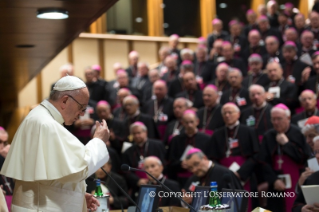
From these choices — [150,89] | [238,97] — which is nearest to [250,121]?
[238,97]

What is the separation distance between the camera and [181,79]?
35.1ft

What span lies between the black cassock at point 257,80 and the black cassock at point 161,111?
4.48 ft

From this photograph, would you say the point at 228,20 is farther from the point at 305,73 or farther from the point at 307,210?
the point at 307,210

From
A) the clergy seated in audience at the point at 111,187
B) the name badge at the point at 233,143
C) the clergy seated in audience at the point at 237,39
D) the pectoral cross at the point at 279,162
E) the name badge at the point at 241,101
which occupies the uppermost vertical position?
the clergy seated in audience at the point at 237,39

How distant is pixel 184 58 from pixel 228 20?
400 cm

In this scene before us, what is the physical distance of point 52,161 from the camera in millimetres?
3307

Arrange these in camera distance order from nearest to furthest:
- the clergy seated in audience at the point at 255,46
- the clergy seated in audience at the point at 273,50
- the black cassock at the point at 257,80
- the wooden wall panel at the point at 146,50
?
the black cassock at the point at 257,80 < the clergy seated in audience at the point at 273,50 < the clergy seated in audience at the point at 255,46 < the wooden wall panel at the point at 146,50

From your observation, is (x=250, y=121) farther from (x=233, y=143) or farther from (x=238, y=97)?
(x=238, y=97)

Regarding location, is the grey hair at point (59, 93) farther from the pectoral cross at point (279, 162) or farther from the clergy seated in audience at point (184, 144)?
the clergy seated in audience at point (184, 144)

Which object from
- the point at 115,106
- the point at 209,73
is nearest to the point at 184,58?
the point at 209,73

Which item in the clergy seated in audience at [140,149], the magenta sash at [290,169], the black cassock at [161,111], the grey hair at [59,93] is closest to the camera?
the grey hair at [59,93]

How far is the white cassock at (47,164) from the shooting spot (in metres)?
3.30

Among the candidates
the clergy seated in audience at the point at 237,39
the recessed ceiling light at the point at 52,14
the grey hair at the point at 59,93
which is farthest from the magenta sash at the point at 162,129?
the grey hair at the point at 59,93

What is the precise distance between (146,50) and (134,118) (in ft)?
16.6
